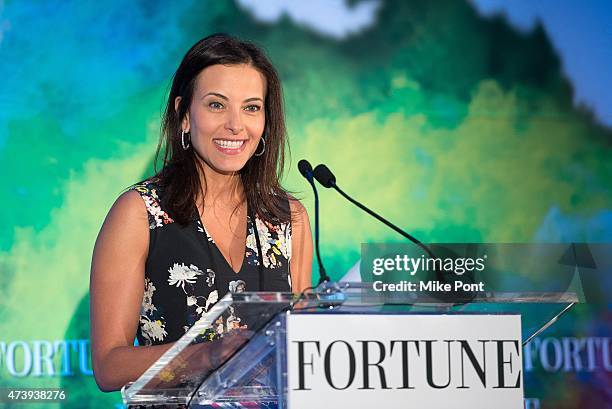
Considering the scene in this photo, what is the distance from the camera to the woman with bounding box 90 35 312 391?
2482 millimetres

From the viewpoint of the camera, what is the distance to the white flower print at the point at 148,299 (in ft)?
8.39

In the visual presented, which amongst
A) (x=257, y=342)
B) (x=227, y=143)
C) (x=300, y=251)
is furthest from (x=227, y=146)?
(x=257, y=342)

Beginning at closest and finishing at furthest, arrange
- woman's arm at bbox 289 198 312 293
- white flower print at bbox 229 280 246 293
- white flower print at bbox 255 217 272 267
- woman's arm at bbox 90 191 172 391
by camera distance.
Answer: woman's arm at bbox 90 191 172 391, white flower print at bbox 229 280 246 293, white flower print at bbox 255 217 272 267, woman's arm at bbox 289 198 312 293

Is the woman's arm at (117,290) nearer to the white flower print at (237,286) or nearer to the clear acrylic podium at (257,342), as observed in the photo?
the white flower print at (237,286)

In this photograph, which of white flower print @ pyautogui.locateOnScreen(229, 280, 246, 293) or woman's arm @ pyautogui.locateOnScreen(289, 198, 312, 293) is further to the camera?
woman's arm @ pyautogui.locateOnScreen(289, 198, 312, 293)

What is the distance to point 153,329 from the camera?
101 inches

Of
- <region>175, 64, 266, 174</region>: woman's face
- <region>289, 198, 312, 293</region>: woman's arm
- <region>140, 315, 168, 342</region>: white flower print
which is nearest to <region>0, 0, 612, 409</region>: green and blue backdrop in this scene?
<region>289, 198, 312, 293</region>: woman's arm

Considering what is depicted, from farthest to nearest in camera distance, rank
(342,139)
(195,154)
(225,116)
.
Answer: (342,139) < (195,154) < (225,116)

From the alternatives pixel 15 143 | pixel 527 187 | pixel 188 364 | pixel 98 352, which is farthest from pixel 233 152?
pixel 527 187

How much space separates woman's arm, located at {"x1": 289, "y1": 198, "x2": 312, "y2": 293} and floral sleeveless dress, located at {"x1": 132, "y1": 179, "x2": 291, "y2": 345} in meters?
0.13

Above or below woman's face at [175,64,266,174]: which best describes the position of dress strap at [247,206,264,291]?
below

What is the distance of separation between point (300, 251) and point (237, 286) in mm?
351

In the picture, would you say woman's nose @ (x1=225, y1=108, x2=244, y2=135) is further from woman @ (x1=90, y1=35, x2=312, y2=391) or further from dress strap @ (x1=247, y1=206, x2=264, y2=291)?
dress strap @ (x1=247, y1=206, x2=264, y2=291)

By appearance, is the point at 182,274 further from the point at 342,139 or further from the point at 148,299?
the point at 342,139
